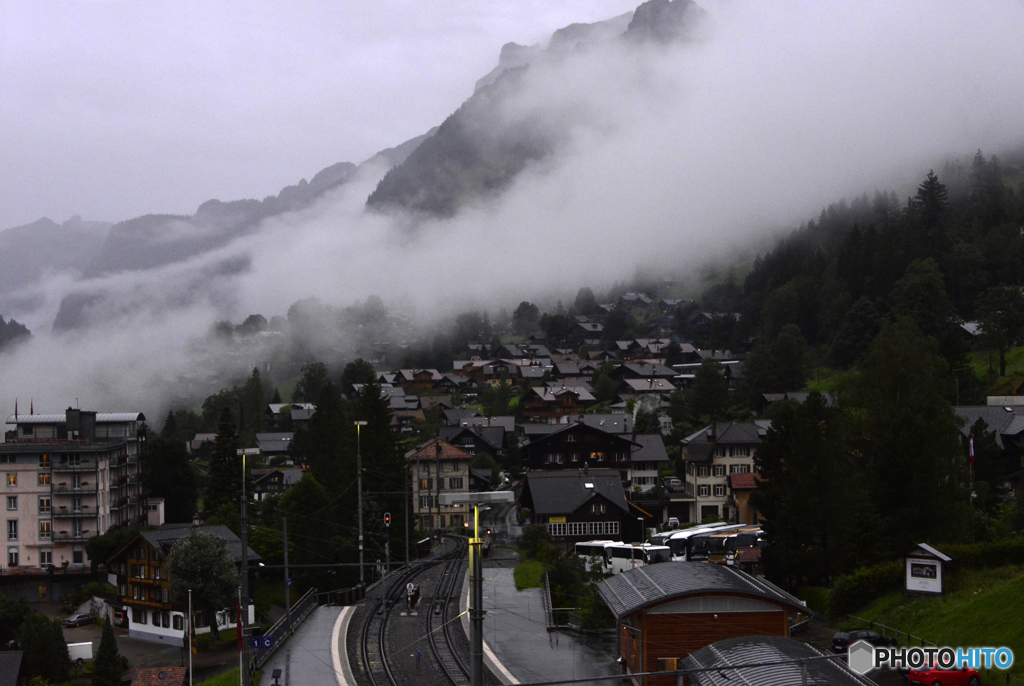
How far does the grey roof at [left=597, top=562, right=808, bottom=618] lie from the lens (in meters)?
19.7

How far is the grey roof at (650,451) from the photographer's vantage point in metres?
62.8

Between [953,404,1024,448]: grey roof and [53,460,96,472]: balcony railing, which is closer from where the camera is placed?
[953,404,1024,448]: grey roof

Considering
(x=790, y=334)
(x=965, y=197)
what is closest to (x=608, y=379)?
(x=790, y=334)

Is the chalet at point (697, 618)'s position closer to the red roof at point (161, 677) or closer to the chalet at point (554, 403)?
the red roof at point (161, 677)

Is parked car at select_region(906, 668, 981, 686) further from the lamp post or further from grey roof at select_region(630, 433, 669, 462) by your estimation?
grey roof at select_region(630, 433, 669, 462)

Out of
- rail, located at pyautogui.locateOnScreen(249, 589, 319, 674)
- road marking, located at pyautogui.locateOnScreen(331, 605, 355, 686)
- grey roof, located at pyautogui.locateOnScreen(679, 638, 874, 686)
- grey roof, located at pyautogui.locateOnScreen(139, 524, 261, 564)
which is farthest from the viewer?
grey roof, located at pyautogui.locateOnScreen(139, 524, 261, 564)

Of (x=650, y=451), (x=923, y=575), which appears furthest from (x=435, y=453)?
(x=923, y=575)

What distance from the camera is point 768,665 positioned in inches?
558

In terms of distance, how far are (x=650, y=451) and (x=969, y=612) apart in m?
42.9

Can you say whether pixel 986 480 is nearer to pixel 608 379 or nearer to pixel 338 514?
pixel 338 514

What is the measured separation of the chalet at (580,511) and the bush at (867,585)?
2384cm

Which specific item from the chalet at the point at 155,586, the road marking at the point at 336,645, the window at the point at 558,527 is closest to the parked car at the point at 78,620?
the chalet at the point at 155,586

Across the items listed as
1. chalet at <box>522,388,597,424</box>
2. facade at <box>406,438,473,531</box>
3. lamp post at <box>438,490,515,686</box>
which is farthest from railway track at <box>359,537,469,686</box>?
chalet at <box>522,388,597,424</box>

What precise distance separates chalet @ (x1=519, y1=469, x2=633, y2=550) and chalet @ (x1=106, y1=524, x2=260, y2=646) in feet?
53.1
